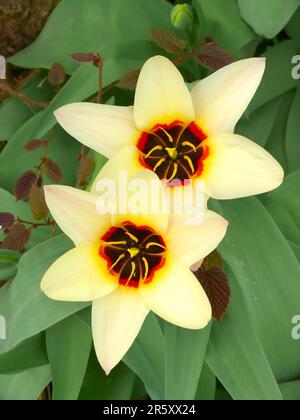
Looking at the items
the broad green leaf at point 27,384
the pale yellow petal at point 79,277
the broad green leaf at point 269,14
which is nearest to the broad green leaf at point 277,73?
the broad green leaf at point 269,14

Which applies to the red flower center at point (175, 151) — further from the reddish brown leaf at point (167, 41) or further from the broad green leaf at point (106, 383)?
the broad green leaf at point (106, 383)

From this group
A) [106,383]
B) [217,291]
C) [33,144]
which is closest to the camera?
[217,291]

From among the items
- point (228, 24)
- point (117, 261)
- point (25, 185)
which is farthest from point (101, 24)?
point (117, 261)

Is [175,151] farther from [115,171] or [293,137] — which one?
[293,137]

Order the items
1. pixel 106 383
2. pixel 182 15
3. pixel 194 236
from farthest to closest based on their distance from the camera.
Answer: pixel 106 383
pixel 182 15
pixel 194 236

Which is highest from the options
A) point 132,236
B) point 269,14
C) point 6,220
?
point 269,14

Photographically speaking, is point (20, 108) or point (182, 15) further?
point (20, 108)

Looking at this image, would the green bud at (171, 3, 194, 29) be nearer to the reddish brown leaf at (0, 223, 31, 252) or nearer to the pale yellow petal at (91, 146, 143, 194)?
the pale yellow petal at (91, 146, 143, 194)
